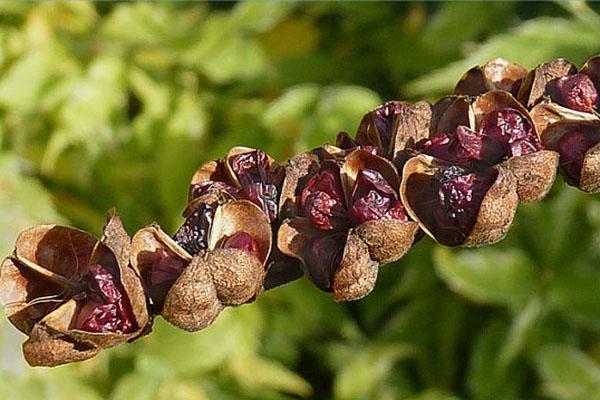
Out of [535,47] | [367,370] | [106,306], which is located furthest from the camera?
[367,370]

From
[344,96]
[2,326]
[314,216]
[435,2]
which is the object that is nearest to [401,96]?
[435,2]

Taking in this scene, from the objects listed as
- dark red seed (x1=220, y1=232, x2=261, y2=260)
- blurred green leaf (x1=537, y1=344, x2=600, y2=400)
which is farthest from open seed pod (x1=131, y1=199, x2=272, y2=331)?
blurred green leaf (x1=537, y1=344, x2=600, y2=400)

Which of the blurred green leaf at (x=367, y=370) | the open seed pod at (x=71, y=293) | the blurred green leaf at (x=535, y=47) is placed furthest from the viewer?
the blurred green leaf at (x=367, y=370)

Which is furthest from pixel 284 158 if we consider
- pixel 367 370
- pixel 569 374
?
pixel 569 374

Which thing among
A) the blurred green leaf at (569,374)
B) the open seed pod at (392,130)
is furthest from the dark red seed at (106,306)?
the blurred green leaf at (569,374)

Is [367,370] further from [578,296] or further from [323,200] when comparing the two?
[323,200]

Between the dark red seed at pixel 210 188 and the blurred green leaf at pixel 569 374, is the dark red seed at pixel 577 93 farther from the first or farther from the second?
the blurred green leaf at pixel 569 374
